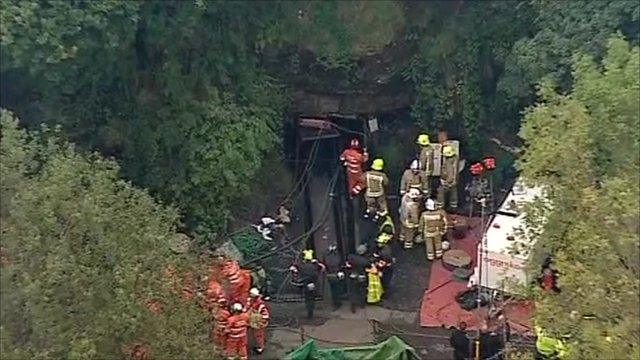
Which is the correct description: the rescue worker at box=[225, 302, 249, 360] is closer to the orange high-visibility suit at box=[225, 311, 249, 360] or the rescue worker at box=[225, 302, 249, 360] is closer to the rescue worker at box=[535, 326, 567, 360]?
the orange high-visibility suit at box=[225, 311, 249, 360]

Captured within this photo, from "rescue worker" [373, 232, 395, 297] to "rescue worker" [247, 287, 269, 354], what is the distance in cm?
223

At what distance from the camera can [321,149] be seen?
64.2 ft

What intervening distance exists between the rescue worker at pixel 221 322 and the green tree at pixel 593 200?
456 cm

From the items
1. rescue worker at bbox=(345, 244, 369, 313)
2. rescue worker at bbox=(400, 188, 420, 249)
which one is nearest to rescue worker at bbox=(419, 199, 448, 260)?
rescue worker at bbox=(400, 188, 420, 249)

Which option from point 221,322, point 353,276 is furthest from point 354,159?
point 221,322

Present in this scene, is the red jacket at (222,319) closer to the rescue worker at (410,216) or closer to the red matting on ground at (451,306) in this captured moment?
the red matting on ground at (451,306)

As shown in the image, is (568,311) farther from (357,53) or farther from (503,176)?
(357,53)

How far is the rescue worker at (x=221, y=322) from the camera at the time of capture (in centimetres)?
1273

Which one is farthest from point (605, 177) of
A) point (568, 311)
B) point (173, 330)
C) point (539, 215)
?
point (173, 330)

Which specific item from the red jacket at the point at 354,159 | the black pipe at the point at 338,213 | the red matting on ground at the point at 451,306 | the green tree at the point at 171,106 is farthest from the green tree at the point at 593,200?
the green tree at the point at 171,106

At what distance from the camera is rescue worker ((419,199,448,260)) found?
1712cm

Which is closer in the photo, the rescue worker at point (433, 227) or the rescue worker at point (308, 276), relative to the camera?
the rescue worker at point (308, 276)

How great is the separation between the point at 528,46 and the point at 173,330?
30.5 feet

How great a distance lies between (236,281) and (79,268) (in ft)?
15.4
